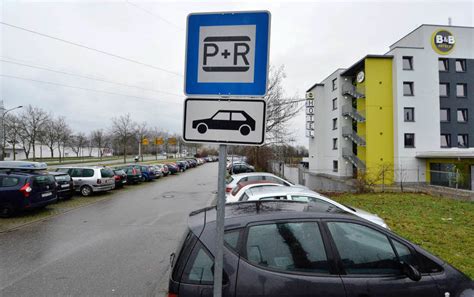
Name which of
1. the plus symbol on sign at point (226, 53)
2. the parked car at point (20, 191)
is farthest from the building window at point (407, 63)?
the parked car at point (20, 191)

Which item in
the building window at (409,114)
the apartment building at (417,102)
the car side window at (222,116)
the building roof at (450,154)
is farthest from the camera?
the building window at (409,114)

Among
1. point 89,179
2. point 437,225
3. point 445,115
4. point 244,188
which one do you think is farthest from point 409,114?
point 89,179

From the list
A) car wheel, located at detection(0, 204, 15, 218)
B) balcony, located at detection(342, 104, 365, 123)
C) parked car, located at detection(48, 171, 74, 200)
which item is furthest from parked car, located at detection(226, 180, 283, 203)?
balcony, located at detection(342, 104, 365, 123)

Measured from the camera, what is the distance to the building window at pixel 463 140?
25.7 meters

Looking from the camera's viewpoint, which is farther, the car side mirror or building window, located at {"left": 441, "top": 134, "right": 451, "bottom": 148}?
building window, located at {"left": 441, "top": 134, "right": 451, "bottom": 148}

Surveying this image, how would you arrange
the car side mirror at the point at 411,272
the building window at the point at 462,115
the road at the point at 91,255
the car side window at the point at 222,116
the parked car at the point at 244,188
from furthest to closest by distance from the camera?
the building window at the point at 462,115, the parked car at the point at 244,188, the road at the point at 91,255, the car side mirror at the point at 411,272, the car side window at the point at 222,116

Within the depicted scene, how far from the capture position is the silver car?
504 inches

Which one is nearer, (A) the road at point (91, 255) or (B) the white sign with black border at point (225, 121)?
(B) the white sign with black border at point (225, 121)

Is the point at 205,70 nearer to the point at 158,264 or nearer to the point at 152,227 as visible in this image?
the point at 158,264

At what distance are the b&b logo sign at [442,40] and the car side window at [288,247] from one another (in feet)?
108

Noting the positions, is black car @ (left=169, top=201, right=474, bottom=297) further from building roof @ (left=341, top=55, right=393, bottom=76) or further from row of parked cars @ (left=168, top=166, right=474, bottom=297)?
building roof @ (left=341, top=55, right=393, bottom=76)

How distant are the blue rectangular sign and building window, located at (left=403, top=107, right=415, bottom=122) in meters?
29.3

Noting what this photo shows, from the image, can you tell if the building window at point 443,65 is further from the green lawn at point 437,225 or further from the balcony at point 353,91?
the green lawn at point 437,225

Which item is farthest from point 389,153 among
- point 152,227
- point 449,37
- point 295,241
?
point 295,241
